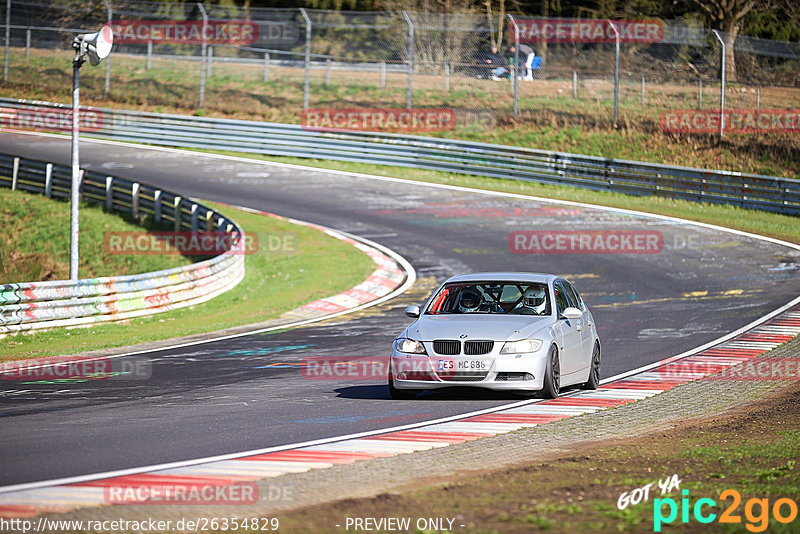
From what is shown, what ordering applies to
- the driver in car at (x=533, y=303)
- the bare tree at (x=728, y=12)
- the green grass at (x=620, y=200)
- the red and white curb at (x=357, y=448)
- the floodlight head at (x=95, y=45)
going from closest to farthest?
1. the red and white curb at (x=357, y=448)
2. the driver in car at (x=533, y=303)
3. the floodlight head at (x=95, y=45)
4. the green grass at (x=620, y=200)
5. the bare tree at (x=728, y=12)

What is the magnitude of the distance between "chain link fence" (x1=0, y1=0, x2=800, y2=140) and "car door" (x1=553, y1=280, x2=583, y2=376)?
23.0 m

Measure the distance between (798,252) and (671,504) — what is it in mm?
21163

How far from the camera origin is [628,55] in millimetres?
38250

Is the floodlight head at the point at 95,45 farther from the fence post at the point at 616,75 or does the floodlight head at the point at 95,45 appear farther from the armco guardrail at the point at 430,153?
the fence post at the point at 616,75

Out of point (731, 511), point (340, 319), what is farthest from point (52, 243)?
point (731, 511)

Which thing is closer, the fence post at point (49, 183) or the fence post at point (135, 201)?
the fence post at point (135, 201)

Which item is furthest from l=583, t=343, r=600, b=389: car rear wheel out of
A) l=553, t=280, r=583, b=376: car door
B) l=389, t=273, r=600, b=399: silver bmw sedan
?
l=553, t=280, r=583, b=376: car door

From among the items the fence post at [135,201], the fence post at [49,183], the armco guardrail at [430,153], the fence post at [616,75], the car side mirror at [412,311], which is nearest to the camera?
the car side mirror at [412,311]

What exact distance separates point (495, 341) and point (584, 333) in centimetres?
193

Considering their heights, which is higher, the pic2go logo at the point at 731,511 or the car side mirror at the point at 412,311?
the pic2go logo at the point at 731,511

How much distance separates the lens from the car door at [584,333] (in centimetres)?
1257

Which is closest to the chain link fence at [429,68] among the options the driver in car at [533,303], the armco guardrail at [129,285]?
the armco guardrail at [129,285]

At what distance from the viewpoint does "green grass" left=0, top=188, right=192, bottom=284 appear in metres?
26.6

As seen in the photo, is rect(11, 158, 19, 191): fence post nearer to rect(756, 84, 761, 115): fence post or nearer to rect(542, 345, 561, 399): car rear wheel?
rect(756, 84, 761, 115): fence post
